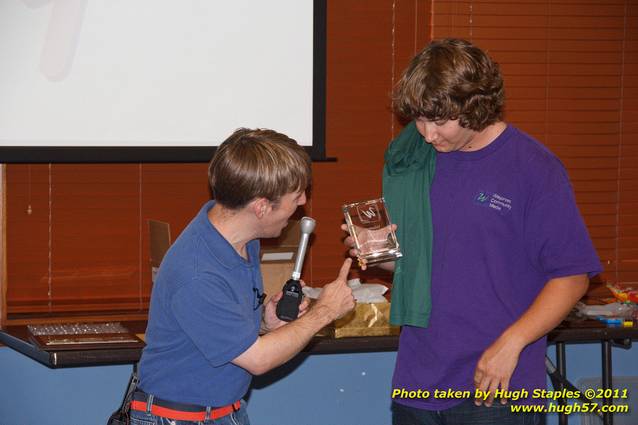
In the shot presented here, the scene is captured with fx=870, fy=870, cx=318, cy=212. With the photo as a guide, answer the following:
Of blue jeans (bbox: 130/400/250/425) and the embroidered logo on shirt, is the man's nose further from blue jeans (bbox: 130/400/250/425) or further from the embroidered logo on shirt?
blue jeans (bbox: 130/400/250/425)

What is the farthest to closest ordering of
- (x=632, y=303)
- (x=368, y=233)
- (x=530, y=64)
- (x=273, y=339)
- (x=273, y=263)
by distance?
(x=530, y=64)
(x=632, y=303)
(x=273, y=263)
(x=368, y=233)
(x=273, y=339)

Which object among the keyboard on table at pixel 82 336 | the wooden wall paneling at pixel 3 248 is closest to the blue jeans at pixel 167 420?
the keyboard on table at pixel 82 336

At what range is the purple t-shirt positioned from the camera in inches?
71.9

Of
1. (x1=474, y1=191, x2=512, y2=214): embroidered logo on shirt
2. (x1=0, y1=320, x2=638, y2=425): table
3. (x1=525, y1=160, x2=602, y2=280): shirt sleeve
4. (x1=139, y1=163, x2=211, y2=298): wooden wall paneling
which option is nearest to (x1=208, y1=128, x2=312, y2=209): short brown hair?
(x1=474, y1=191, x2=512, y2=214): embroidered logo on shirt

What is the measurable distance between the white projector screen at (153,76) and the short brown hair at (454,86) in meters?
1.49

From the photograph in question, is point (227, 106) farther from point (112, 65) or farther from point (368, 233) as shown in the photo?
point (368, 233)

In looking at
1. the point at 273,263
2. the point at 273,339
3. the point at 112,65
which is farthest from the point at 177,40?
the point at 273,339

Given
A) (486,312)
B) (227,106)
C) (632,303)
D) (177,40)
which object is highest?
(177,40)

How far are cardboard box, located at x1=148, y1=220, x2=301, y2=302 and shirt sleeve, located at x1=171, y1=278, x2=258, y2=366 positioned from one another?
1275mm

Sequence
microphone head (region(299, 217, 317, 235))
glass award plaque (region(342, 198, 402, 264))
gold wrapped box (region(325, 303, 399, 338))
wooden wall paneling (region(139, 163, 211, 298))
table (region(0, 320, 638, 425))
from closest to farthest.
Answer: microphone head (region(299, 217, 317, 235)) → glass award plaque (region(342, 198, 402, 264)) → table (region(0, 320, 638, 425)) → gold wrapped box (region(325, 303, 399, 338)) → wooden wall paneling (region(139, 163, 211, 298))

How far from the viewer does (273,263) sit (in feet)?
10.2

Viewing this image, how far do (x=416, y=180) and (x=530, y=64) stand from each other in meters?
1.78

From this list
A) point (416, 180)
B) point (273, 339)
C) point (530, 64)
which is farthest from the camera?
point (530, 64)

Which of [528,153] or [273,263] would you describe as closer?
[528,153]
